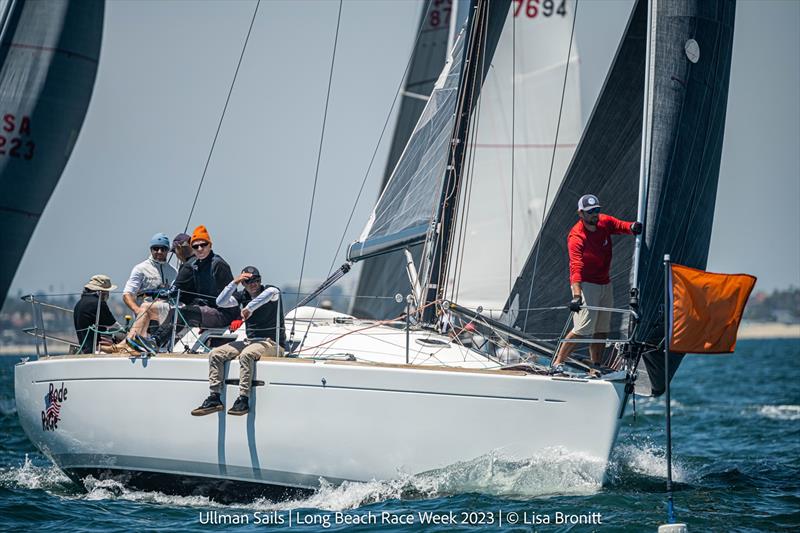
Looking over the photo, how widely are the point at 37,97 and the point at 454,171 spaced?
6.71 metres

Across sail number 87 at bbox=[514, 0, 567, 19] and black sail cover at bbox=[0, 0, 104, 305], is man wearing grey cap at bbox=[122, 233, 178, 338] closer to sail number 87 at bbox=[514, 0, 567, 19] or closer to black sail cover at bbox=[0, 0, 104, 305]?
black sail cover at bbox=[0, 0, 104, 305]

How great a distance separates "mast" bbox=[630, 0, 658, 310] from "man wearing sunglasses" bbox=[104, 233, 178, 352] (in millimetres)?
4143

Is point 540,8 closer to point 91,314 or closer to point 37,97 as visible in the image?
point 37,97

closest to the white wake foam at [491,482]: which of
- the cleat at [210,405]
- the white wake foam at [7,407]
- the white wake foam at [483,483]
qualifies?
the white wake foam at [483,483]

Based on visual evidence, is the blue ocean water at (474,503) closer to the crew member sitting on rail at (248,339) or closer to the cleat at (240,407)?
the cleat at (240,407)

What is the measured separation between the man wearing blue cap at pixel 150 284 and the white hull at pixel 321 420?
1.73 ft

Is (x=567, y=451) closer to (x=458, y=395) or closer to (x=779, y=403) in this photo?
(x=458, y=395)

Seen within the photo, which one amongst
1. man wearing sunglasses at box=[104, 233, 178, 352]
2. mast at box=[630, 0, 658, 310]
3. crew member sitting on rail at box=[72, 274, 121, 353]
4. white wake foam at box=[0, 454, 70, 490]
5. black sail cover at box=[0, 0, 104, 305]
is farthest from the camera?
black sail cover at box=[0, 0, 104, 305]

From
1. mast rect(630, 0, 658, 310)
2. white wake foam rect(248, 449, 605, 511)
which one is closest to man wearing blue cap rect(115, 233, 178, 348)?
white wake foam rect(248, 449, 605, 511)

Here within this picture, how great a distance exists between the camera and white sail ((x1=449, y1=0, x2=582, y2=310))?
14.9m

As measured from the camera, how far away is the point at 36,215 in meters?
14.2

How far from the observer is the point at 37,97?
14.4 meters

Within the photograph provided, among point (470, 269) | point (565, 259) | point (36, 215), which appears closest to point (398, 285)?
point (470, 269)

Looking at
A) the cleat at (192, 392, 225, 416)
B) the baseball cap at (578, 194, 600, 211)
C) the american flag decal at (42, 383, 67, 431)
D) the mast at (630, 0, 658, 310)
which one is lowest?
the american flag decal at (42, 383, 67, 431)
